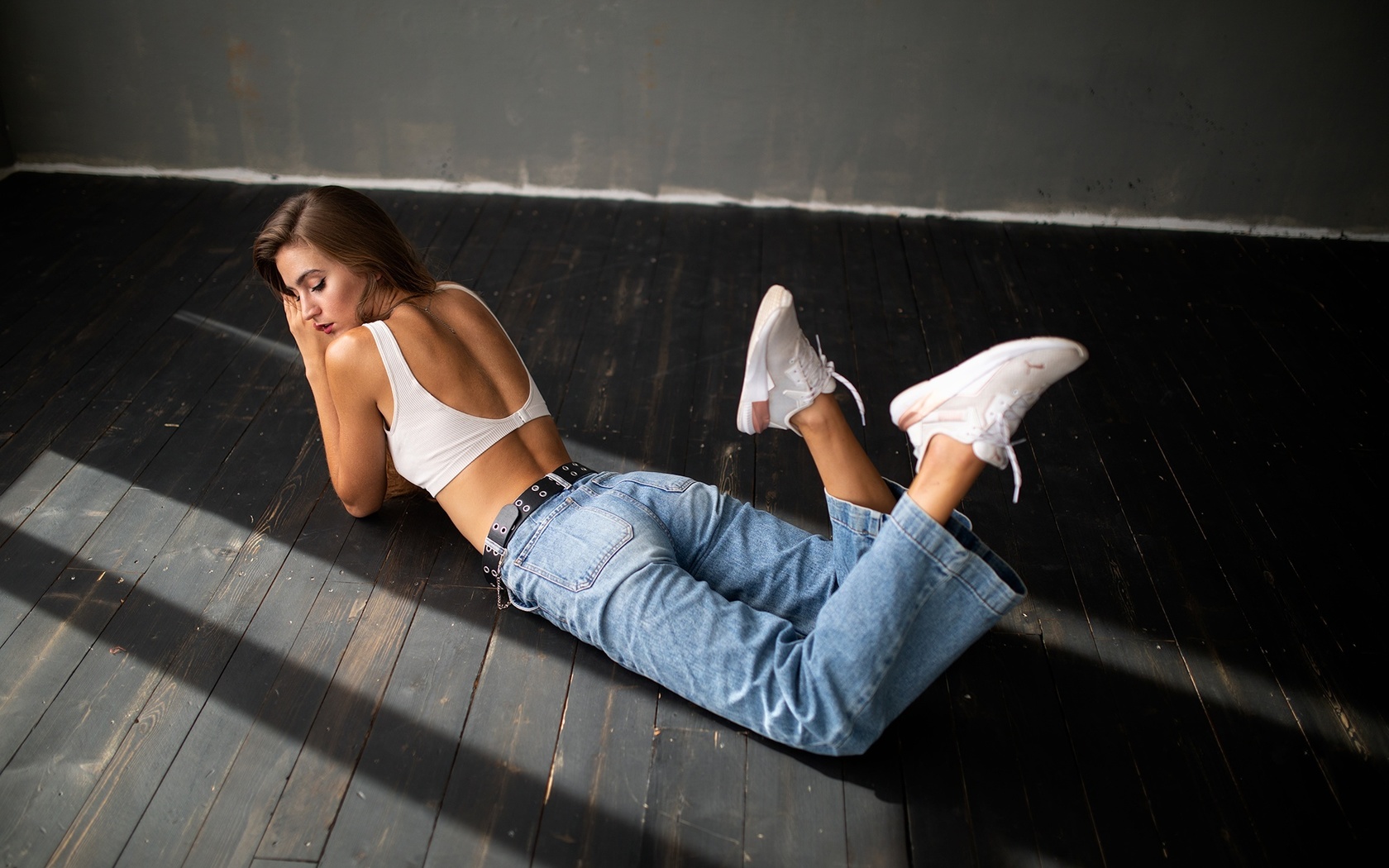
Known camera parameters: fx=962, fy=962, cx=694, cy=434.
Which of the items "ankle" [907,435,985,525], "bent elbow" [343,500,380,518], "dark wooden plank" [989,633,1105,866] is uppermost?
"ankle" [907,435,985,525]

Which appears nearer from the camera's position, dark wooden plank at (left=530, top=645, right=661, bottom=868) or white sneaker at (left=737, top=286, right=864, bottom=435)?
dark wooden plank at (left=530, top=645, right=661, bottom=868)

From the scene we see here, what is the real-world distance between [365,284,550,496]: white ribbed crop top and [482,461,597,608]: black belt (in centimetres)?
12

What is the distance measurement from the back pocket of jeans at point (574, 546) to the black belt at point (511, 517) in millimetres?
42

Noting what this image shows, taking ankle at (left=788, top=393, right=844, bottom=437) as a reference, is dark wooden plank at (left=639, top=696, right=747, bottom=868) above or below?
below

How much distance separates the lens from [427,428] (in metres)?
1.76

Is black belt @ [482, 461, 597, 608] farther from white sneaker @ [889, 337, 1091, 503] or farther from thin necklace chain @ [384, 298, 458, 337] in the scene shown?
white sneaker @ [889, 337, 1091, 503]

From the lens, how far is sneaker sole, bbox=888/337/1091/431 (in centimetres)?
151

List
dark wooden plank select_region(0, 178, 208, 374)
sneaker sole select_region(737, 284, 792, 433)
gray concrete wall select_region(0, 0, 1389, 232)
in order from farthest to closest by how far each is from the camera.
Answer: gray concrete wall select_region(0, 0, 1389, 232), dark wooden plank select_region(0, 178, 208, 374), sneaker sole select_region(737, 284, 792, 433)

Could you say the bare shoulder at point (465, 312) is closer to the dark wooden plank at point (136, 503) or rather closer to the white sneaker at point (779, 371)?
the white sneaker at point (779, 371)

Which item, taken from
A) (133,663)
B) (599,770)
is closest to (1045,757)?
(599,770)

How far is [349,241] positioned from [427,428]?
374 mm

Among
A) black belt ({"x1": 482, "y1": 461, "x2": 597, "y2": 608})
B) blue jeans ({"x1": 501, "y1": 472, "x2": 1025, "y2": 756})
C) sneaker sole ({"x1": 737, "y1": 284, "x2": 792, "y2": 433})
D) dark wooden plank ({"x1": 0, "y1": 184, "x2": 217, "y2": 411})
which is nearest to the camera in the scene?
blue jeans ({"x1": 501, "y1": 472, "x2": 1025, "y2": 756})

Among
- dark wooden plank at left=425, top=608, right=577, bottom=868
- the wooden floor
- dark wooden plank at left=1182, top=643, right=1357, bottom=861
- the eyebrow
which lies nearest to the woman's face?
the eyebrow

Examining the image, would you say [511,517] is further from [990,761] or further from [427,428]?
[990,761]
